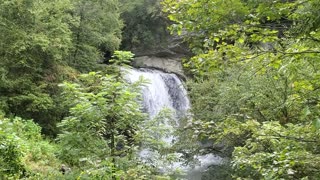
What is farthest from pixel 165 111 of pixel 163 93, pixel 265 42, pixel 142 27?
pixel 142 27

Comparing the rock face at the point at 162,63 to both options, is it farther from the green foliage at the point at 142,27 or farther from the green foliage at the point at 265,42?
the green foliage at the point at 265,42

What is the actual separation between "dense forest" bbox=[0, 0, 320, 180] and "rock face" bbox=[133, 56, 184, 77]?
439 centimetres

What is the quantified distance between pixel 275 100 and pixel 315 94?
18.7ft

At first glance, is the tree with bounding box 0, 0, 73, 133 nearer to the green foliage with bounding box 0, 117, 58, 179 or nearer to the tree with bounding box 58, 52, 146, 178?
the green foliage with bounding box 0, 117, 58, 179

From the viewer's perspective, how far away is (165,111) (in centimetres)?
580

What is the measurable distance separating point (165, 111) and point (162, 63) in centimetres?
1741

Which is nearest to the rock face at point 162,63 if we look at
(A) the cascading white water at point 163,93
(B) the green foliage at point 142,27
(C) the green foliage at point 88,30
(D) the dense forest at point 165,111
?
(B) the green foliage at point 142,27

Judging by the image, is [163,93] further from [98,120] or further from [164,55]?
[98,120]

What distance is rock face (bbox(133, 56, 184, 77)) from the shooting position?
74.1 ft

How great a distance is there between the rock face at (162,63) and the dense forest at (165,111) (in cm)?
439

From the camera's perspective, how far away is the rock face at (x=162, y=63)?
22578 millimetres

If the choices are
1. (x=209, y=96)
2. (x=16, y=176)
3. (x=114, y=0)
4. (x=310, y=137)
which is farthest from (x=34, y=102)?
(x=310, y=137)

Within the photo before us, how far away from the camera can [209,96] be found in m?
12.9

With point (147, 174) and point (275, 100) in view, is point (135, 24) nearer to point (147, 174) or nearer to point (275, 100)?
point (275, 100)
